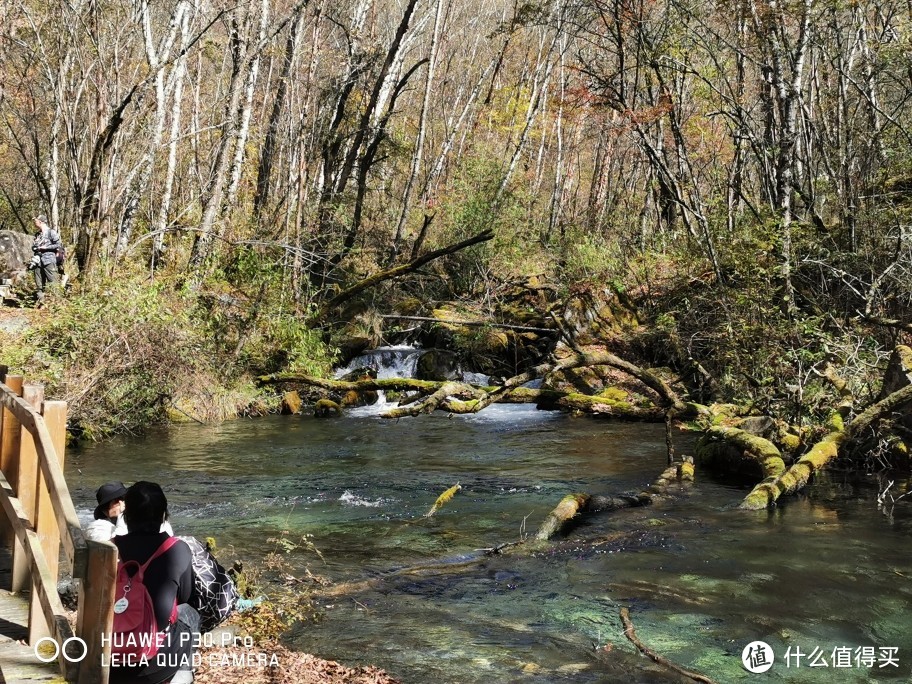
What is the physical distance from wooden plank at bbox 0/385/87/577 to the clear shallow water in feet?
8.18

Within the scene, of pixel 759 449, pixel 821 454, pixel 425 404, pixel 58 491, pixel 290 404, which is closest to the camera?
pixel 58 491

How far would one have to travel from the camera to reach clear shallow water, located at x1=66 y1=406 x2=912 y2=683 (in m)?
6.33

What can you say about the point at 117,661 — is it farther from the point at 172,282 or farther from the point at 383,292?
the point at 383,292

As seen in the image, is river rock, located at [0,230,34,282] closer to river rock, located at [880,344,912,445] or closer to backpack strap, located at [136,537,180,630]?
river rock, located at [880,344,912,445]

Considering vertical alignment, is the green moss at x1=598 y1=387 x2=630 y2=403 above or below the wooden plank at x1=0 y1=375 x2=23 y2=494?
below

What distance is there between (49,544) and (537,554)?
4.81 meters

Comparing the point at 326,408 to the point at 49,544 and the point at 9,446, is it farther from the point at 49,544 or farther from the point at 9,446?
the point at 49,544

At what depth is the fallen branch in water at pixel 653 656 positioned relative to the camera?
5.82 m

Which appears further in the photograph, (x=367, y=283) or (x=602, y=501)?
(x=367, y=283)

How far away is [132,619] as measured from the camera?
13.1ft

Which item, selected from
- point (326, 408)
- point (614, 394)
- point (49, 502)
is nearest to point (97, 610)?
point (49, 502)

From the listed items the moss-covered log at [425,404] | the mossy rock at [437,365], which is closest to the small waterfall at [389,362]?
the mossy rock at [437,365]

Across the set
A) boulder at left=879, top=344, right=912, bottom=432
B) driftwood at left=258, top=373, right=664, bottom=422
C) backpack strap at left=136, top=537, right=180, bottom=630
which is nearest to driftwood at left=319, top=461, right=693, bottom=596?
boulder at left=879, top=344, right=912, bottom=432

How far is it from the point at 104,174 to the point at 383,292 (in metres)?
8.49
